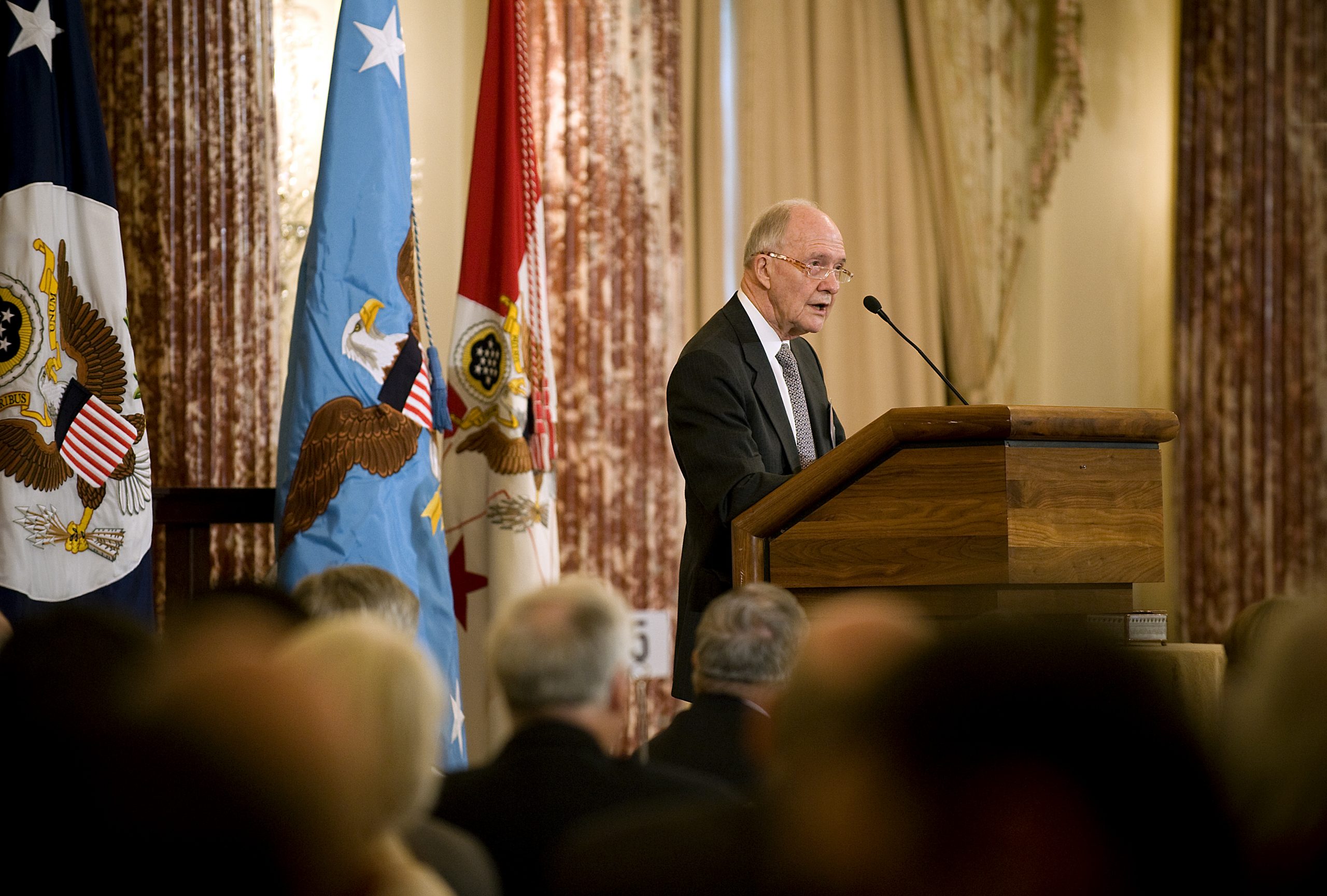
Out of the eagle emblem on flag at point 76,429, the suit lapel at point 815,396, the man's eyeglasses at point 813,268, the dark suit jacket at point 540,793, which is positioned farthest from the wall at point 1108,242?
the dark suit jacket at point 540,793

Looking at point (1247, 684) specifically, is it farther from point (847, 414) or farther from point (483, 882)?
point (847, 414)

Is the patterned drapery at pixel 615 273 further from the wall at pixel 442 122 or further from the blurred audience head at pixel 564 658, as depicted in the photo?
the blurred audience head at pixel 564 658

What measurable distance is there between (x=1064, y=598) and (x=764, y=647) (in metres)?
0.86

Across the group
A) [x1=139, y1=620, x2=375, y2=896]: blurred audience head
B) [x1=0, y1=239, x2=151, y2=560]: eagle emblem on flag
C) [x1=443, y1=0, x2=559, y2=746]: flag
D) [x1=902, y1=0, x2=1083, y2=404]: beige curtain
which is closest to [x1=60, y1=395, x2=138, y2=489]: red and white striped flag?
[x1=0, y1=239, x2=151, y2=560]: eagle emblem on flag

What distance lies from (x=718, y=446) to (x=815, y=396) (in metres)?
0.54

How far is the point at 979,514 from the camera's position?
2.79 metres

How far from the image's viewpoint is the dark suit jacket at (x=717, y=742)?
7.12 feet

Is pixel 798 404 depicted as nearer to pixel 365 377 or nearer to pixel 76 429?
pixel 365 377

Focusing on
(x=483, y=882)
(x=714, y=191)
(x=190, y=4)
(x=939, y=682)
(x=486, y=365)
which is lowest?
(x=483, y=882)

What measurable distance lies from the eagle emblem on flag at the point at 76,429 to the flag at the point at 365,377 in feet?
1.40

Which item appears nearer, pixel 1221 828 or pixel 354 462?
pixel 1221 828

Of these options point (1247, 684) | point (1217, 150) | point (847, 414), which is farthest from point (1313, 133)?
point (1247, 684)

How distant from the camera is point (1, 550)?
12.0ft

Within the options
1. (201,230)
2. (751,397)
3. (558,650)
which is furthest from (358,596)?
(201,230)
